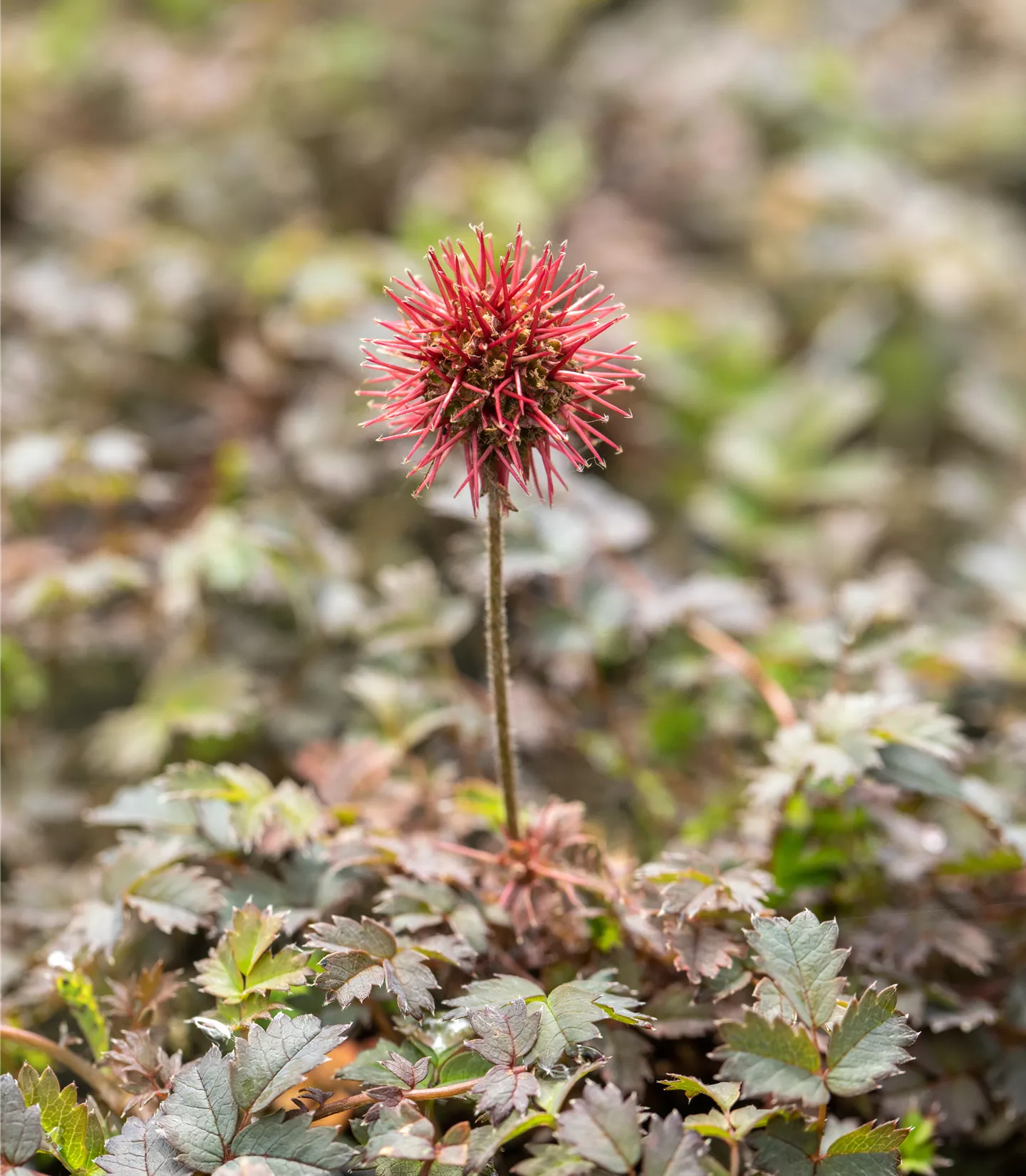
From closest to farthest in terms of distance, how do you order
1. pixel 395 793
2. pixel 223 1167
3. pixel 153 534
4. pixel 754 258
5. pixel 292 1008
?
pixel 223 1167 < pixel 292 1008 < pixel 395 793 < pixel 153 534 < pixel 754 258

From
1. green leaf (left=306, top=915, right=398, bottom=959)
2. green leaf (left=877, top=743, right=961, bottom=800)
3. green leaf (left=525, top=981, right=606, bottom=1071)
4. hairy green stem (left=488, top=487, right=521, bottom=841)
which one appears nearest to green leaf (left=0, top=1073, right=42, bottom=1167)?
green leaf (left=306, top=915, right=398, bottom=959)

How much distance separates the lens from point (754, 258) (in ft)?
11.1

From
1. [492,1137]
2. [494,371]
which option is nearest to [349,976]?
[492,1137]

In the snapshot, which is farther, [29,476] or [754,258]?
[754,258]

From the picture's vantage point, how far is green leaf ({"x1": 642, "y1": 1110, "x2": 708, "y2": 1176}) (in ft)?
3.63

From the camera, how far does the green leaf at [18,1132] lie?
3.92ft

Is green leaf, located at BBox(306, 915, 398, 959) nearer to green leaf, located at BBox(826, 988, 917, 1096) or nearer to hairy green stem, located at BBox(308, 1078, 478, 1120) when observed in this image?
hairy green stem, located at BBox(308, 1078, 478, 1120)

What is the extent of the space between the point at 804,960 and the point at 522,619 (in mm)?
1012

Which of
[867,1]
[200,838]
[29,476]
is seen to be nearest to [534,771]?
[200,838]

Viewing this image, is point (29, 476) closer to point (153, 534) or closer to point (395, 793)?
point (153, 534)

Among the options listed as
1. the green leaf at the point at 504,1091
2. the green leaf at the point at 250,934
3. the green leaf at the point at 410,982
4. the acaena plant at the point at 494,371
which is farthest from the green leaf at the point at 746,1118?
the acaena plant at the point at 494,371

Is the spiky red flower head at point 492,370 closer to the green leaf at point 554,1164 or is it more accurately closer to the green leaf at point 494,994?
the green leaf at point 494,994

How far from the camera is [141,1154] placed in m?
1.18

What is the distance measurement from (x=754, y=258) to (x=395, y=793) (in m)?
2.43
